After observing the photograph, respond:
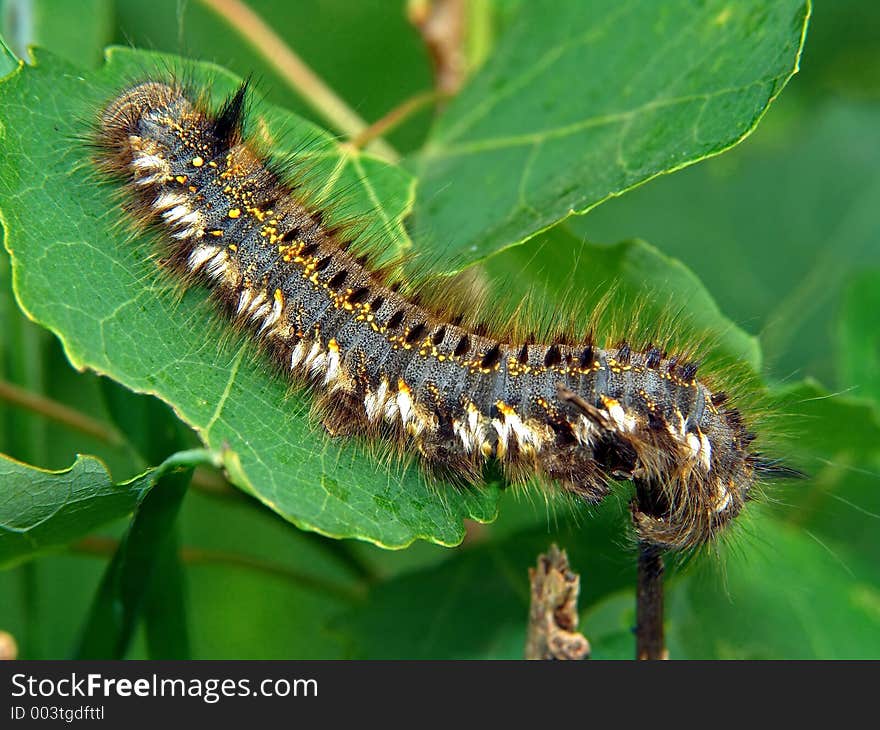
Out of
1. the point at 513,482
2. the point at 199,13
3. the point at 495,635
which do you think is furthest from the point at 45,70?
the point at 199,13

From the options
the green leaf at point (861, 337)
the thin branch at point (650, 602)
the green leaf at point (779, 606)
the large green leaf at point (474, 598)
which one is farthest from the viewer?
the green leaf at point (861, 337)

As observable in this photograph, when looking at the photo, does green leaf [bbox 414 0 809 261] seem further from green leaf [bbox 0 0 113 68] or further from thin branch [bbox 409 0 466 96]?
green leaf [bbox 0 0 113 68]

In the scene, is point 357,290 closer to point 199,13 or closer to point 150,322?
point 150,322

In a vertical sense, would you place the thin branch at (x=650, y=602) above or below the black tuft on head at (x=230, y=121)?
below

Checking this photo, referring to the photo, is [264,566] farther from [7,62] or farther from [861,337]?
[861,337]

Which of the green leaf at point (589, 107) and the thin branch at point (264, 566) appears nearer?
the green leaf at point (589, 107)

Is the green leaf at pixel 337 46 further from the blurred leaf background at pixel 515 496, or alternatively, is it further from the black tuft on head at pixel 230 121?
the black tuft on head at pixel 230 121

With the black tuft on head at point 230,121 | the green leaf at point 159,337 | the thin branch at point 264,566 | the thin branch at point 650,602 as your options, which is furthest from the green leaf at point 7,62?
the thin branch at point 650,602

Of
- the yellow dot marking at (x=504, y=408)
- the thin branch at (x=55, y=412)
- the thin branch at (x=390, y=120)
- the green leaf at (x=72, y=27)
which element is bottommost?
the yellow dot marking at (x=504, y=408)

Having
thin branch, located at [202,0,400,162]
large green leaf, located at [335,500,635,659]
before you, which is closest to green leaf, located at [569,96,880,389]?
thin branch, located at [202,0,400,162]

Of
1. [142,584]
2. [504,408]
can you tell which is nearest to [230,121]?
[504,408]
